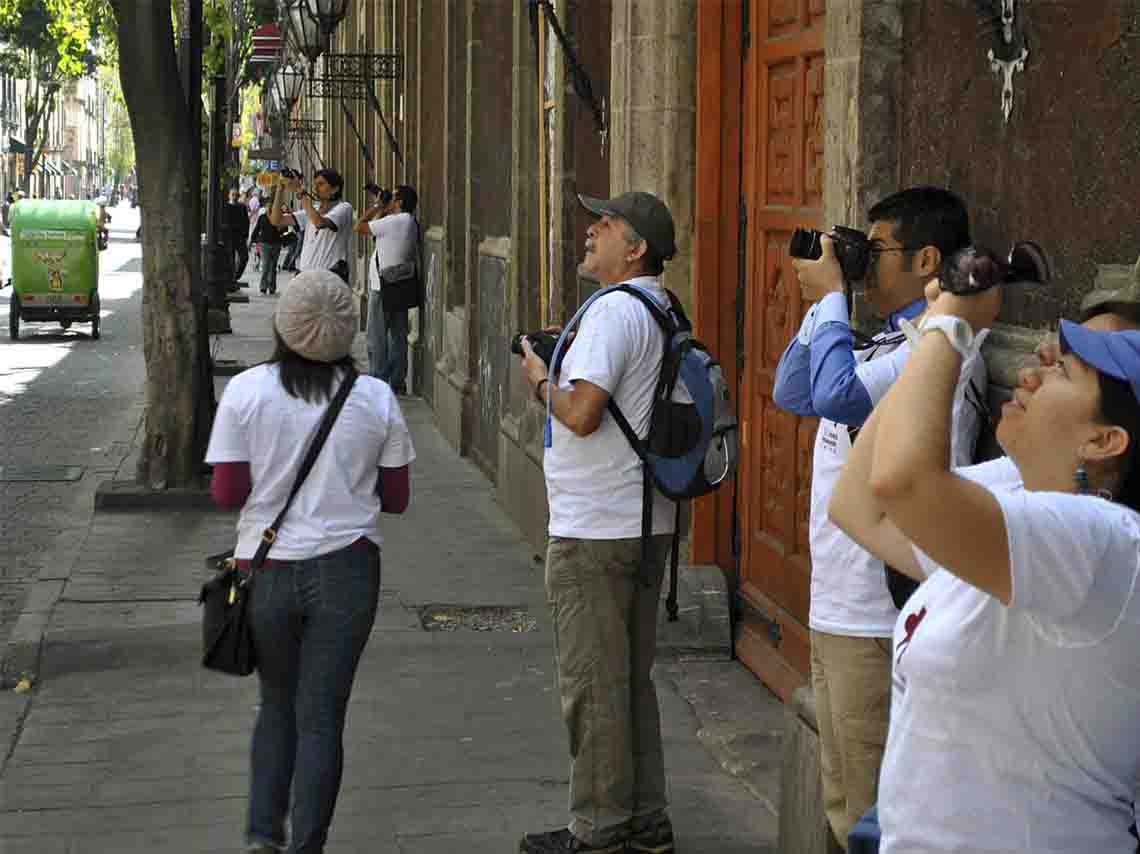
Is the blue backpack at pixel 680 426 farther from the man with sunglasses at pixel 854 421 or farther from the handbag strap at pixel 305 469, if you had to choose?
the man with sunglasses at pixel 854 421

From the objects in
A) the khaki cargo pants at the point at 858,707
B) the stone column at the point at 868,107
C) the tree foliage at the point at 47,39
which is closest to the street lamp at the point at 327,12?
the stone column at the point at 868,107

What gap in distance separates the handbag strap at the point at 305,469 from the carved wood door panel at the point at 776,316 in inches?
94.2

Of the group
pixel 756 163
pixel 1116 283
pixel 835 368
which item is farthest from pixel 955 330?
pixel 756 163

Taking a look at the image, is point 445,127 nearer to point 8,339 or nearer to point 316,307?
point 316,307

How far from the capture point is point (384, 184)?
23.2 meters

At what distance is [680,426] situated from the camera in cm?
550

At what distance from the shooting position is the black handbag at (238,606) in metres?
5.18

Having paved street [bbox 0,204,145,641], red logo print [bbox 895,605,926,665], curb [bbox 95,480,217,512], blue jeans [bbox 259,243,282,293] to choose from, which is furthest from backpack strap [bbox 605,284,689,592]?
blue jeans [bbox 259,243,282,293]

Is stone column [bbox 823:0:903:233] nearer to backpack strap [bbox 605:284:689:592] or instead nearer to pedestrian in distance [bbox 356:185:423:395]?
backpack strap [bbox 605:284:689:592]

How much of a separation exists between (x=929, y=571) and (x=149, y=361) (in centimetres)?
999

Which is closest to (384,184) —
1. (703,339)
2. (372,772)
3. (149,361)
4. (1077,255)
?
(149,361)

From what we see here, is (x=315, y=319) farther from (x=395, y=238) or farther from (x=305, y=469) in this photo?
(x=395, y=238)

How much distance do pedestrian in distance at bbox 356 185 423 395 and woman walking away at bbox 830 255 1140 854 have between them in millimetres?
15164

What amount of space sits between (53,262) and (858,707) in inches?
894
